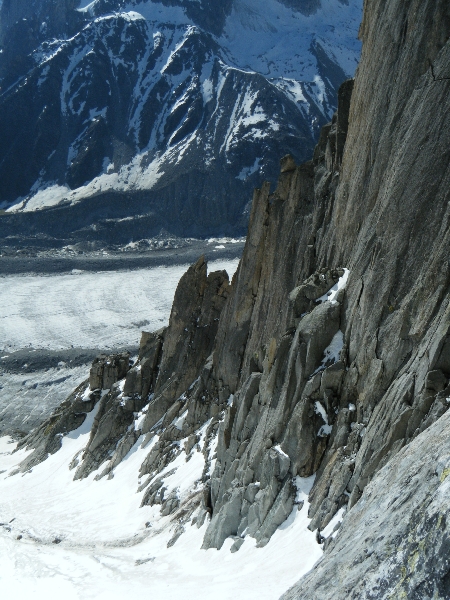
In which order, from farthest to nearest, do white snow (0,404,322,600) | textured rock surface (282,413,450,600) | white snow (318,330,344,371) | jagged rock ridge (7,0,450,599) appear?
white snow (318,330,344,371), white snow (0,404,322,600), jagged rock ridge (7,0,450,599), textured rock surface (282,413,450,600)

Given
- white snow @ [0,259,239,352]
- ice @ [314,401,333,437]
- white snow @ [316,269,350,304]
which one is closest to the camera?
ice @ [314,401,333,437]

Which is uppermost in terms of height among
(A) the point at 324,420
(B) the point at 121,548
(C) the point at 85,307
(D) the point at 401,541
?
(D) the point at 401,541

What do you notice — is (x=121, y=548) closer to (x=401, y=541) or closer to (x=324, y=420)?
(x=324, y=420)

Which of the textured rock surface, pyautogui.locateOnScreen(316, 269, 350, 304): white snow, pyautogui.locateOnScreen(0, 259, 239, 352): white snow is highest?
pyautogui.locateOnScreen(316, 269, 350, 304): white snow

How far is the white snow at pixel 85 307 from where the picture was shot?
11075cm

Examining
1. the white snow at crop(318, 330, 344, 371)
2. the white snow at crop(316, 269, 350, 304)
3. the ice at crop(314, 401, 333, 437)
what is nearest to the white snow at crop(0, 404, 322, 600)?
the ice at crop(314, 401, 333, 437)

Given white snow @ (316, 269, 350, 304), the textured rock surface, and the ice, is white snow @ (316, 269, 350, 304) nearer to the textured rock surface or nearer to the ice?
the ice

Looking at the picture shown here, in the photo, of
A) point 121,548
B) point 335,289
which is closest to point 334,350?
point 335,289

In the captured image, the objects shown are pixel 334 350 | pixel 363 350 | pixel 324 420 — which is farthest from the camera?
pixel 334 350

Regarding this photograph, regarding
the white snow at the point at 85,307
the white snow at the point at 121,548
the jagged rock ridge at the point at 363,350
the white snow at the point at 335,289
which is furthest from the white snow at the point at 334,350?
the white snow at the point at 85,307

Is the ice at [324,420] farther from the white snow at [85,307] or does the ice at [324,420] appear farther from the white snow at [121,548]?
the white snow at [85,307]

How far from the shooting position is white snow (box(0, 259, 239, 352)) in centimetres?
11075

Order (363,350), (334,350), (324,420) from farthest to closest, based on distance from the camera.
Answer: (334,350)
(324,420)
(363,350)

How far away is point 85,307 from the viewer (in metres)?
130
